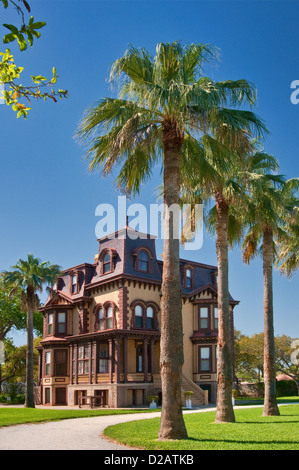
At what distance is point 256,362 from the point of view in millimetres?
65938

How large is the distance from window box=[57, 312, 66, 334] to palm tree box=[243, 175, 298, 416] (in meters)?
20.5

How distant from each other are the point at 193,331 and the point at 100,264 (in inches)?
343

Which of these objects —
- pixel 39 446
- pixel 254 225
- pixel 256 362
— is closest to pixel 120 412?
pixel 254 225

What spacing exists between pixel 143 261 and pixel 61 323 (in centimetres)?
850

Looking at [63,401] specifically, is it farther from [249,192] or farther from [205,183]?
[205,183]

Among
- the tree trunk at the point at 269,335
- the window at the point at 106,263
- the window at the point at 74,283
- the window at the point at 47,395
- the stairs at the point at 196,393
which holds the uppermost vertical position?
the window at the point at 106,263

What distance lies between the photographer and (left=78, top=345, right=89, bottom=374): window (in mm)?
37312

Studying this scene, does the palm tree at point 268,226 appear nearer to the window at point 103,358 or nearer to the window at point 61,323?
the window at point 103,358

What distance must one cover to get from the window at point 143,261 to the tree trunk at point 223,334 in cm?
1857

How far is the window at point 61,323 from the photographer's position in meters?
41.2

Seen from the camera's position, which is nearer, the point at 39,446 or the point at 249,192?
the point at 39,446

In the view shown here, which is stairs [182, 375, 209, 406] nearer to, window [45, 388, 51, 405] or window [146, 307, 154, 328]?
window [146, 307, 154, 328]

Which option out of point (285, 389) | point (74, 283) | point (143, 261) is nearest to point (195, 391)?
point (143, 261)

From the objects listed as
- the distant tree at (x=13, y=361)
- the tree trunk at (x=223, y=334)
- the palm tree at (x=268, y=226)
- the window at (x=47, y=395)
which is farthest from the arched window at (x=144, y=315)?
the distant tree at (x=13, y=361)
